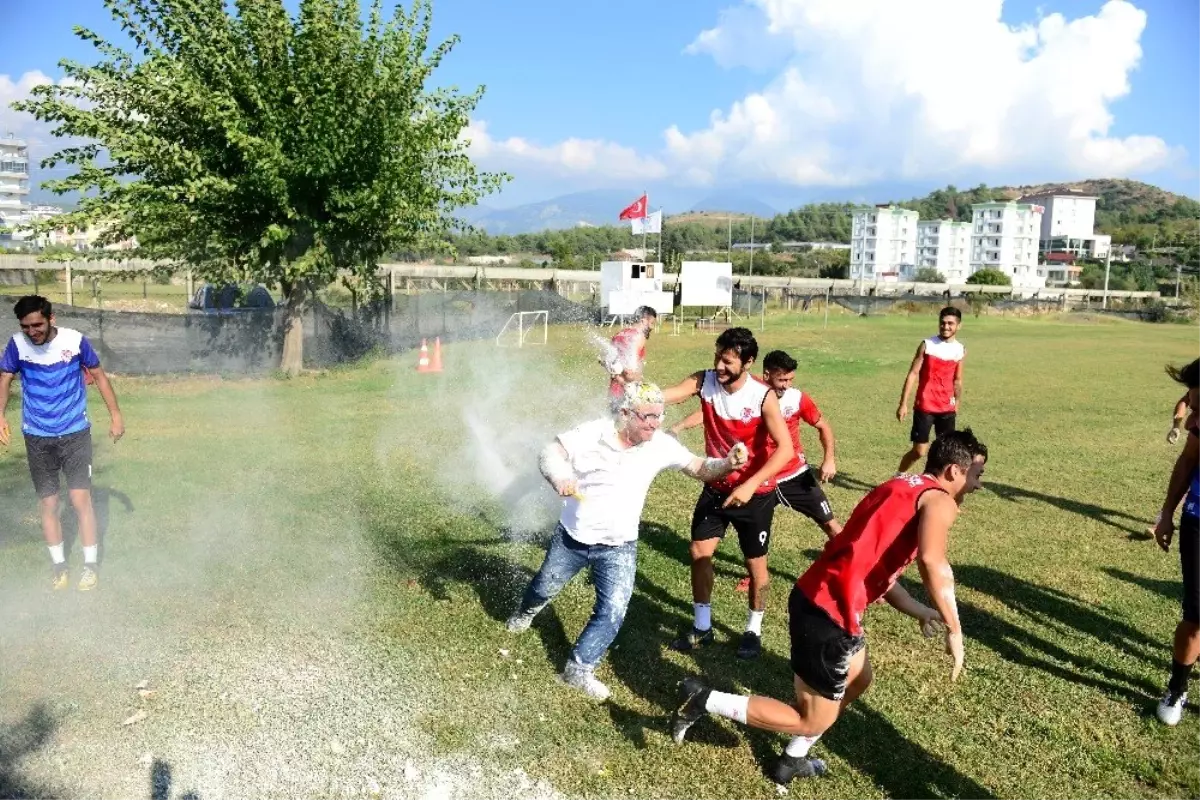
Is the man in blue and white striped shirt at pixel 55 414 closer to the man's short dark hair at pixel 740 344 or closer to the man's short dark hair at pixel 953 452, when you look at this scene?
the man's short dark hair at pixel 740 344

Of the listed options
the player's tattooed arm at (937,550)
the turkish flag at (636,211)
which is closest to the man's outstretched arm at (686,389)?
the player's tattooed arm at (937,550)

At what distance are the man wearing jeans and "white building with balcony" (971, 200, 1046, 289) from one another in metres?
160

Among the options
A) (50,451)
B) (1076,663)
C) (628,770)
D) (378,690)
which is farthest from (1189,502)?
(50,451)

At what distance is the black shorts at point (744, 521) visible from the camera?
564 centimetres

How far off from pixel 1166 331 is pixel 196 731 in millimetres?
50594

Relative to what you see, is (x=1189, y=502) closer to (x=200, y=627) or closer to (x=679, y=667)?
(x=679, y=667)

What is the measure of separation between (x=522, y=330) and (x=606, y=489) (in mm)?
24230

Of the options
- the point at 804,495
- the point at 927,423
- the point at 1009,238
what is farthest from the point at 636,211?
the point at 1009,238

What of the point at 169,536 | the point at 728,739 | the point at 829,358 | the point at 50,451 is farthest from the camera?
the point at 829,358

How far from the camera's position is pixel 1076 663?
580cm

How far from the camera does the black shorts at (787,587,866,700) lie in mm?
3924

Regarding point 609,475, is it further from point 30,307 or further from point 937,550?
point 30,307

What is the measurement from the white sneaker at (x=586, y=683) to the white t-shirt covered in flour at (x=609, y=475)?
81 cm

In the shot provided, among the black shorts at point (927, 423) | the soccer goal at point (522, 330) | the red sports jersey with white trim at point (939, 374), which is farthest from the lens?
the soccer goal at point (522, 330)
